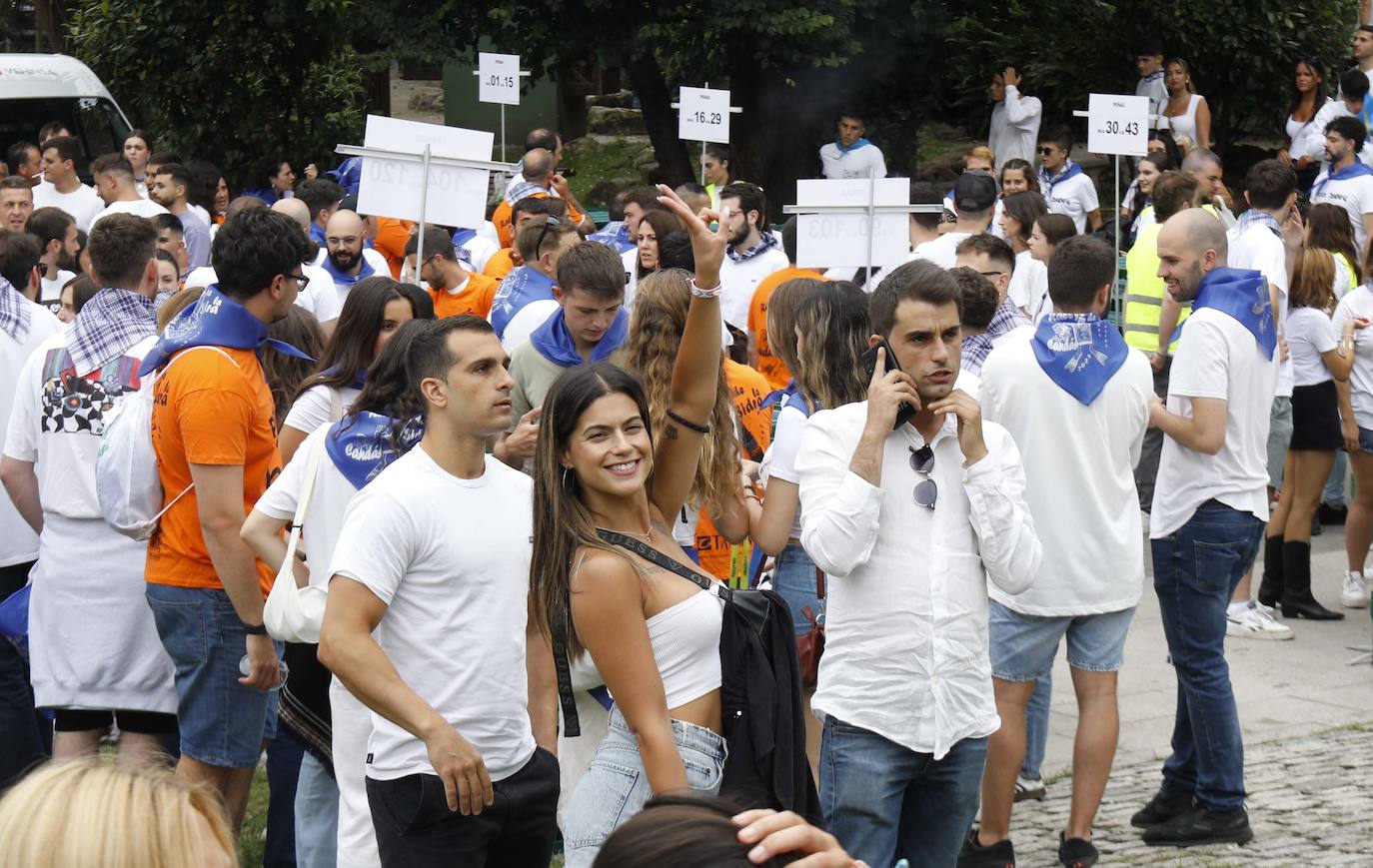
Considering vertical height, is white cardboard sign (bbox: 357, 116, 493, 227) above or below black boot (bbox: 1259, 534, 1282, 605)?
above

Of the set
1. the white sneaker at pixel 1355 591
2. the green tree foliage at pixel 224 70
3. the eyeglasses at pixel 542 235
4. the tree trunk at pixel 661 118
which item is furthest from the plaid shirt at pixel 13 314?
the green tree foliage at pixel 224 70

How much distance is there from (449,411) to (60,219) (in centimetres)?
613

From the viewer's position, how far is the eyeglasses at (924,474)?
165 inches

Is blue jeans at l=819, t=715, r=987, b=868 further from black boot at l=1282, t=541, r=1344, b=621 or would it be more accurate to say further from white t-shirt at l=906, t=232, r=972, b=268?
black boot at l=1282, t=541, r=1344, b=621

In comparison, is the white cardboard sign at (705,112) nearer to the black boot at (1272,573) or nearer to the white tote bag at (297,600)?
the black boot at (1272,573)

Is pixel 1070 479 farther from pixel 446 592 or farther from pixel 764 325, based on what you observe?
pixel 764 325

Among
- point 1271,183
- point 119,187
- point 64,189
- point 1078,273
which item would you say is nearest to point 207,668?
point 1078,273

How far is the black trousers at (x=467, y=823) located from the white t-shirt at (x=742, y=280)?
18.8ft

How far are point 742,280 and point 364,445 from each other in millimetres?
5439

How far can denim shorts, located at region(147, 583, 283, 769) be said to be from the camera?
4.95 m

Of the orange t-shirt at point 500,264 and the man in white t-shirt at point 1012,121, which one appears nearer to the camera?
the orange t-shirt at point 500,264

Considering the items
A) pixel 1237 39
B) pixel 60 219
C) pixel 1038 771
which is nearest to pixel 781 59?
pixel 1237 39

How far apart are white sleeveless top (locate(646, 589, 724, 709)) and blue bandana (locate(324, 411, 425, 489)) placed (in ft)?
4.03

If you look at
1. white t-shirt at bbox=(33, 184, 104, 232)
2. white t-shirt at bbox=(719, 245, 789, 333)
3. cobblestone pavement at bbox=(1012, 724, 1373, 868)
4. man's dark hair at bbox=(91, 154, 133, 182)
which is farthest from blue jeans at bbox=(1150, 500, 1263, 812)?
white t-shirt at bbox=(33, 184, 104, 232)
